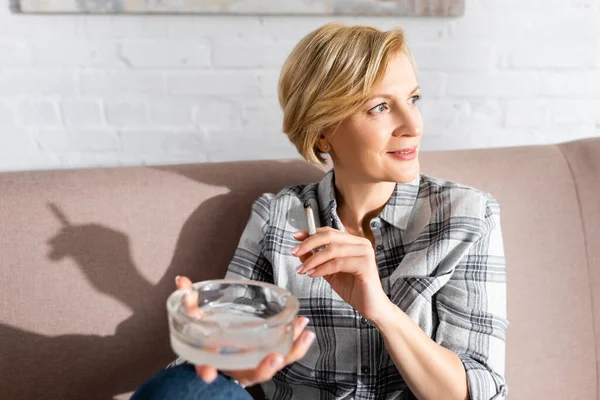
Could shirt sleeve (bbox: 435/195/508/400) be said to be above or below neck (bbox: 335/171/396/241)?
below

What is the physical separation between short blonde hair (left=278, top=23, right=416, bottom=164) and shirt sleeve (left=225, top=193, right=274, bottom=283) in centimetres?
20

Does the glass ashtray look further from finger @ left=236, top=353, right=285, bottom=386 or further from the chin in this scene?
the chin

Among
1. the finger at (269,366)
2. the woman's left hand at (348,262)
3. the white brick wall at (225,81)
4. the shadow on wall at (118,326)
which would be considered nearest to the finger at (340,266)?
the woman's left hand at (348,262)

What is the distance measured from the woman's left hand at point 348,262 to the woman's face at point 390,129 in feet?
0.77

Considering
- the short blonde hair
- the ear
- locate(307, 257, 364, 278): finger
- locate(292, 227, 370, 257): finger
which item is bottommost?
locate(307, 257, 364, 278): finger

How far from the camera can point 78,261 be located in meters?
1.29

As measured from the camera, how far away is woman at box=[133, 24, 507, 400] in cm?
106

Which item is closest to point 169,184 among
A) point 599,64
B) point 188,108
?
point 188,108

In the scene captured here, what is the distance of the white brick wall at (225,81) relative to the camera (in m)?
1.55

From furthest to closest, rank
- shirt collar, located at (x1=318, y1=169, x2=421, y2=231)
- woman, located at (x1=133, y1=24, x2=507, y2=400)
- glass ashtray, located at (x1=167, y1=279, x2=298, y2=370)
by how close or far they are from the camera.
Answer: shirt collar, located at (x1=318, y1=169, x2=421, y2=231)
woman, located at (x1=133, y1=24, x2=507, y2=400)
glass ashtray, located at (x1=167, y1=279, x2=298, y2=370)

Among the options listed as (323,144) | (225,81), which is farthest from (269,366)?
(225,81)

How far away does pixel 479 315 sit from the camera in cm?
111

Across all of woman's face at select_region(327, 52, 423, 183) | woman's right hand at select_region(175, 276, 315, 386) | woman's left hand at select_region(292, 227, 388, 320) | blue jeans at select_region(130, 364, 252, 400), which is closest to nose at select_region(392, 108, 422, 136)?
woman's face at select_region(327, 52, 423, 183)

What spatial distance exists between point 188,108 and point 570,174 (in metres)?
0.92
